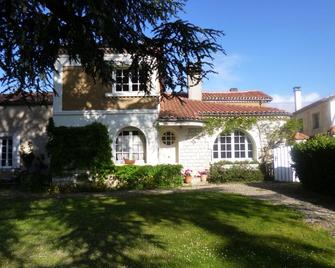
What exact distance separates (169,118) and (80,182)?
512 centimetres

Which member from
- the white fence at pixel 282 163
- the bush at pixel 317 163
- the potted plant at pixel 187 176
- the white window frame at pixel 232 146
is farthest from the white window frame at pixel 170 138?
the bush at pixel 317 163

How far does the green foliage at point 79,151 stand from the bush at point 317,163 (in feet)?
27.5

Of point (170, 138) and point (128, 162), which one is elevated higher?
point (170, 138)

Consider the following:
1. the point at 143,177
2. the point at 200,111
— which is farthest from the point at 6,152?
the point at 200,111

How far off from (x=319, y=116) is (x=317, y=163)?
69.8 feet

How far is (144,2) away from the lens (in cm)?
1142

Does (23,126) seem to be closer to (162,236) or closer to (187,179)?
(187,179)

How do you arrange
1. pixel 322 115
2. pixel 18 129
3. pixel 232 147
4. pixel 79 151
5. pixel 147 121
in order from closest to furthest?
pixel 79 151 < pixel 147 121 < pixel 232 147 < pixel 18 129 < pixel 322 115

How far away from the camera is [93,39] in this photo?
35.8ft

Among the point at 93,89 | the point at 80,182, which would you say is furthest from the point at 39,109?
the point at 80,182

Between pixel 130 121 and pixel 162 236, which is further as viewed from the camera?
pixel 130 121

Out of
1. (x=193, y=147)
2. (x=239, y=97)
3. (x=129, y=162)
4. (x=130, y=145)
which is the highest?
(x=239, y=97)

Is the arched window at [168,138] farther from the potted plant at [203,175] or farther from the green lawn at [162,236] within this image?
the green lawn at [162,236]

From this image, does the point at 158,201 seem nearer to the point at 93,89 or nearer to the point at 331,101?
the point at 93,89
